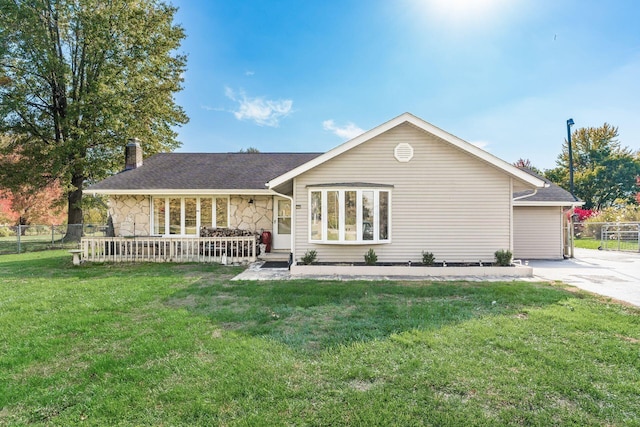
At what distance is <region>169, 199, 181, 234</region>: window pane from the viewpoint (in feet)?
42.6

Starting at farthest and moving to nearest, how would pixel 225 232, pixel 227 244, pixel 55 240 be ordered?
pixel 55 240 < pixel 225 232 < pixel 227 244

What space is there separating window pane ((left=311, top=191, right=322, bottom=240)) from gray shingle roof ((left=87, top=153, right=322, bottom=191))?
3683 mm

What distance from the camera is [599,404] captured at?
2.79m

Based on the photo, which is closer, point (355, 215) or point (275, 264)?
point (355, 215)

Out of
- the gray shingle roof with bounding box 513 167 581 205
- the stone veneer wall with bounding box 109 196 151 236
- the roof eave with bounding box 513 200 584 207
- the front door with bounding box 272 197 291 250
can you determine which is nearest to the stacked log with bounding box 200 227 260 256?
the front door with bounding box 272 197 291 250

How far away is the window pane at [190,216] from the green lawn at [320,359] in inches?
260

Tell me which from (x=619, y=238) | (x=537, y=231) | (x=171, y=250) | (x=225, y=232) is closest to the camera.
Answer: (x=171, y=250)

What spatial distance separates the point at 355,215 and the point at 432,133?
130 inches

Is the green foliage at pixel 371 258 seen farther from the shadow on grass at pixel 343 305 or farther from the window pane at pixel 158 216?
the window pane at pixel 158 216

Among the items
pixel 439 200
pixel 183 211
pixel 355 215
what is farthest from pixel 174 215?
pixel 439 200

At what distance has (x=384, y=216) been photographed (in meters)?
9.18

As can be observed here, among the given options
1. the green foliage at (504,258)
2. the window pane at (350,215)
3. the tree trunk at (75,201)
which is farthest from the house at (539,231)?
the tree trunk at (75,201)

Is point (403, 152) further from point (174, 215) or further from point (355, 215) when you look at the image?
point (174, 215)

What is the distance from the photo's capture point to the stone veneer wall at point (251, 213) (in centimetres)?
1293
